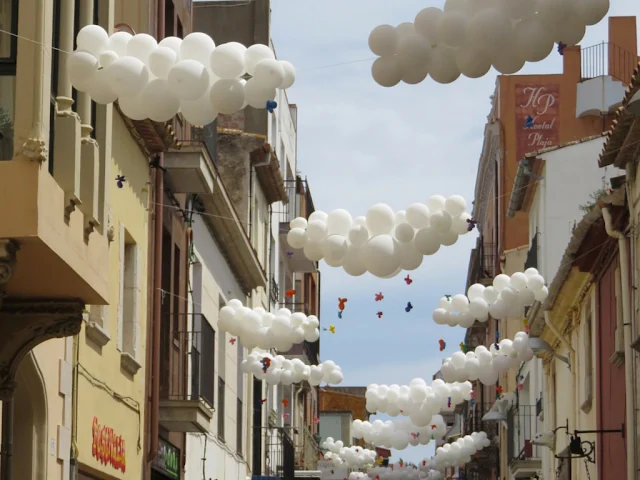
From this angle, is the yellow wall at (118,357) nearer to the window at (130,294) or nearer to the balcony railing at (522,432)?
the window at (130,294)

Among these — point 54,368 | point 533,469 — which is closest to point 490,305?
point 54,368

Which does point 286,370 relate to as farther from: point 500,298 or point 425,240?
point 425,240

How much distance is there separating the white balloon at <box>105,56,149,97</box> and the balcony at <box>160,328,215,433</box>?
425 inches

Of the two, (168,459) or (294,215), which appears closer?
(168,459)

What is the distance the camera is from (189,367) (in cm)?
2342

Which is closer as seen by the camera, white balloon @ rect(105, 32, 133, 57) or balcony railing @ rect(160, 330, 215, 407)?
white balloon @ rect(105, 32, 133, 57)

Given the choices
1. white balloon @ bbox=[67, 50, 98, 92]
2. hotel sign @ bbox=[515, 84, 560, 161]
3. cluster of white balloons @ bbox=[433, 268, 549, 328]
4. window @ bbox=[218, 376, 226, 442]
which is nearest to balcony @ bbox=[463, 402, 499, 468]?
hotel sign @ bbox=[515, 84, 560, 161]

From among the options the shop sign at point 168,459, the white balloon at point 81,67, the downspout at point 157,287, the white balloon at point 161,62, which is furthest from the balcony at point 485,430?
the white balloon at point 81,67

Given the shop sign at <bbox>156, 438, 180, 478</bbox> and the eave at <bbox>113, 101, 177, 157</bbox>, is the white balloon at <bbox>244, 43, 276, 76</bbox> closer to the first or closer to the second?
the eave at <bbox>113, 101, 177, 157</bbox>

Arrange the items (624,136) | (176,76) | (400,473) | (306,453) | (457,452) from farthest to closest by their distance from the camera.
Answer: (400,473) → (306,453) → (457,452) → (624,136) → (176,76)

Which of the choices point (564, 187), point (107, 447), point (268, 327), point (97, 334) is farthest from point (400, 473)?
point (97, 334)

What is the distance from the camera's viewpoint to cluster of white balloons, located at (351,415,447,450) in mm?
33031

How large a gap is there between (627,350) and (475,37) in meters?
9.64

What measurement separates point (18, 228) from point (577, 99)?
30082 millimetres
